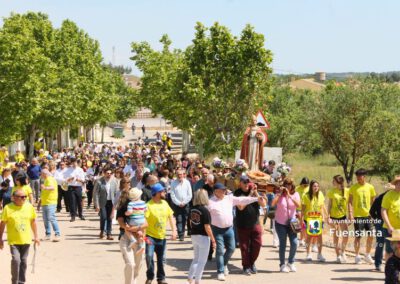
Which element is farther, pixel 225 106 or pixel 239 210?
pixel 225 106

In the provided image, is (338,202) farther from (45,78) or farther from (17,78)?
(45,78)

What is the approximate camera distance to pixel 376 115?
3173cm

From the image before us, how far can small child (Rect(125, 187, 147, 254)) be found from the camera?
35.2 feet

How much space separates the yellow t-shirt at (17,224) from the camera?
1084cm

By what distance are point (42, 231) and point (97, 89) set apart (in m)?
39.8

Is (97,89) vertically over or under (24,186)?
over

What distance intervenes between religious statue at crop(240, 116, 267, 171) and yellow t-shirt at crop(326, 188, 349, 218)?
513 cm

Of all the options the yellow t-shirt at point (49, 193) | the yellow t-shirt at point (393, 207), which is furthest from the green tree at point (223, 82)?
the yellow t-shirt at point (393, 207)

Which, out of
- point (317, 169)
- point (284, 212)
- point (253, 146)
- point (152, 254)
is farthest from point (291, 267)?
point (317, 169)


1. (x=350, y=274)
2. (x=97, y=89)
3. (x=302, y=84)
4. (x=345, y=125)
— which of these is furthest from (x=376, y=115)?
(x=302, y=84)

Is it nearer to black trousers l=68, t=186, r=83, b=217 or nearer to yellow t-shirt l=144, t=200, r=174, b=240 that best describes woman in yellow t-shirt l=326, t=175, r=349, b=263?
yellow t-shirt l=144, t=200, r=174, b=240

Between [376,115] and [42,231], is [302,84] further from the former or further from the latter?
[42,231]

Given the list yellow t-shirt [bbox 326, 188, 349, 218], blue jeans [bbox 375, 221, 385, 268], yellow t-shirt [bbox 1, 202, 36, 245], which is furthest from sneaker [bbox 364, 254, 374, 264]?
yellow t-shirt [bbox 1, 202, 36, 245]

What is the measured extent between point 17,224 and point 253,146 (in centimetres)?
921
